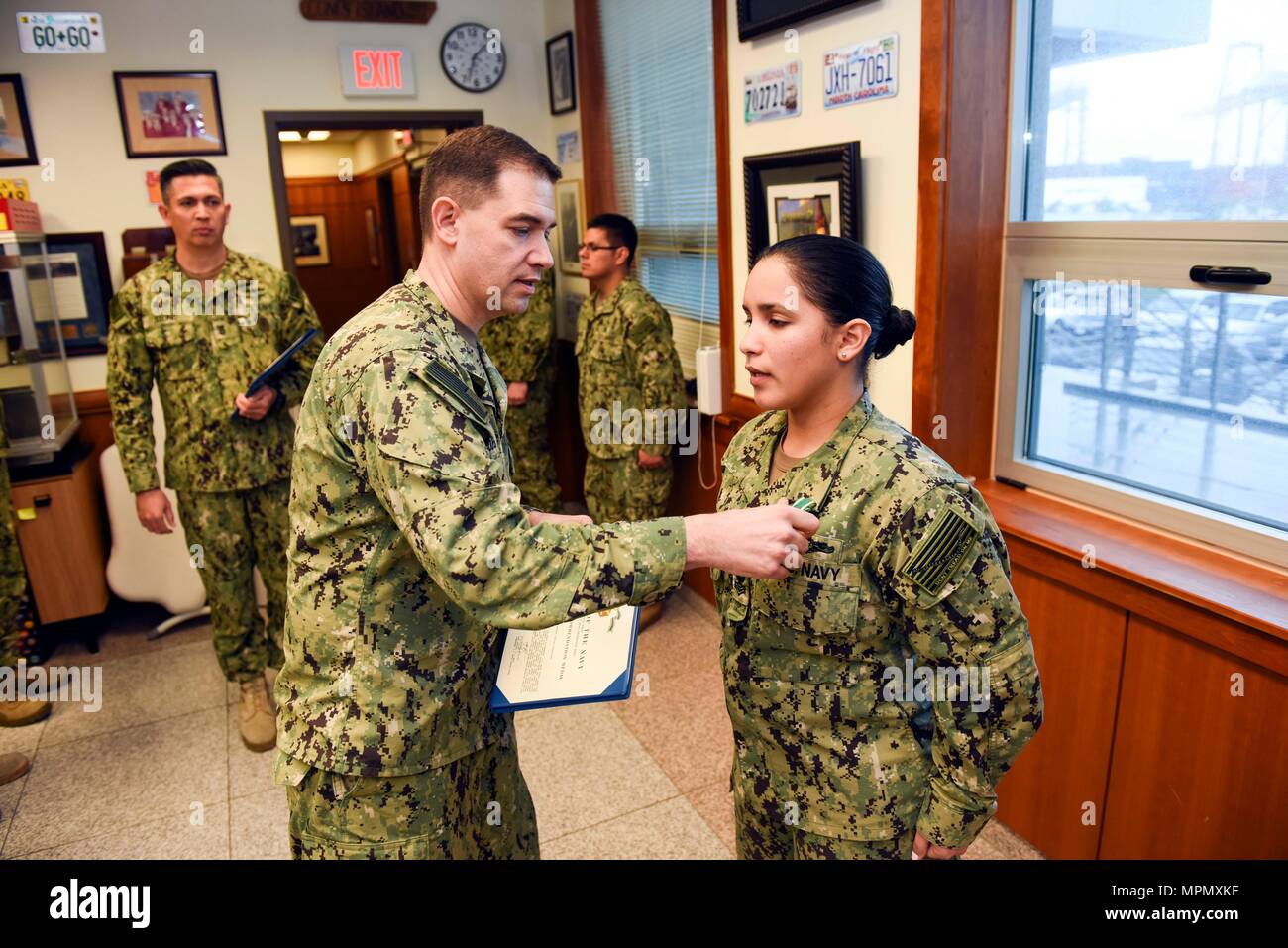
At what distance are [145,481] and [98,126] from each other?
2.04 meters

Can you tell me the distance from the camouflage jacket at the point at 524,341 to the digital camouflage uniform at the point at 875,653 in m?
2.98

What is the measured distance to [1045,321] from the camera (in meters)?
2.29

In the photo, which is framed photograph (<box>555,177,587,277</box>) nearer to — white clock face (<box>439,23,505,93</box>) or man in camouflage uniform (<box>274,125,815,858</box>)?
white clock face (<box>439,23,505,93</box>)

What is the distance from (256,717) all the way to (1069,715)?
2.55 metres

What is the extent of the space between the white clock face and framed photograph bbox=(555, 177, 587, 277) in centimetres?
65

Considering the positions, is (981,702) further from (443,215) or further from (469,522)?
(443,215)

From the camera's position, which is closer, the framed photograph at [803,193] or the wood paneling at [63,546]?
the framed photograph at [803,193]

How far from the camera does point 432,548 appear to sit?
3.50 ft

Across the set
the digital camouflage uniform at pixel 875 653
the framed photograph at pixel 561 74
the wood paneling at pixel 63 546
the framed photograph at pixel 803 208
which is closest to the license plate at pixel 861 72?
the framed photograph at pixel 803 208

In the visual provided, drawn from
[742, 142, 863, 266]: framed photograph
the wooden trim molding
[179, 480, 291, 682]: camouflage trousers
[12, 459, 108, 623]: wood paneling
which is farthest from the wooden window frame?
[12, 459, 108, 623]: wood paneling

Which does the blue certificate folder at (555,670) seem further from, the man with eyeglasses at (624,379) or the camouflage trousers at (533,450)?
the camouflage trousers at (533,450)

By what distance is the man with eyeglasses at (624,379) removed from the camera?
346 centimetres

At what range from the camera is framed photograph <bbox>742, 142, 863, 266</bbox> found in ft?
8.09

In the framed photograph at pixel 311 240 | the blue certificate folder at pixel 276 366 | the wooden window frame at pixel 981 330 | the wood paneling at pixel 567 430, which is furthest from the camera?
the framed photograph at pixel 311 240
